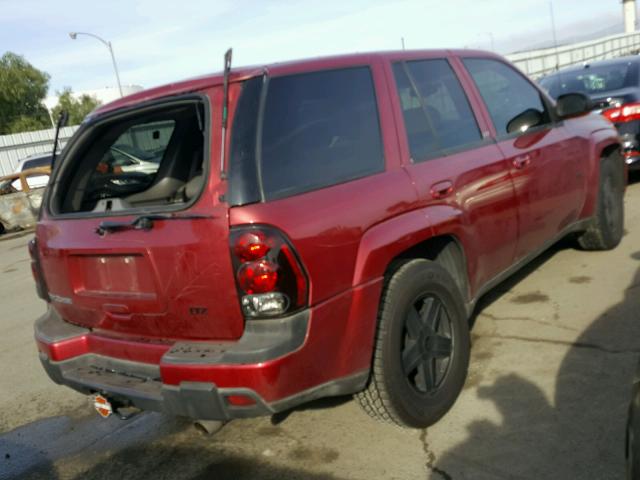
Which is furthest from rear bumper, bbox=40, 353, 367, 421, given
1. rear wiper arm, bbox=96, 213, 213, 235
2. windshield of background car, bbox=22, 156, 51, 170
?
windshield of background car, bbox=22, 156, 51, 170

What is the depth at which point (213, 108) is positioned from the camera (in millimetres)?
2732

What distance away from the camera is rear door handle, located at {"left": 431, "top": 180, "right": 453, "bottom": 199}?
3.32 m

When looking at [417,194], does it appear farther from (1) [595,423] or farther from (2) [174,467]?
(2) [174,467]

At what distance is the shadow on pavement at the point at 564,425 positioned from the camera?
9.20 ft

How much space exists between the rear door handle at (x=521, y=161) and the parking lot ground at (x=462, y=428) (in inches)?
43.2

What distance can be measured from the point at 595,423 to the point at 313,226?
169 centimetres

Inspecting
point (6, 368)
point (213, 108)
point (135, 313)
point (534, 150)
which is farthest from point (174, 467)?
point (534, 150)

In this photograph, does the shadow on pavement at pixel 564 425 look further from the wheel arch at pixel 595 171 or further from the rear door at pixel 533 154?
the wheel arch at pixel 595 171

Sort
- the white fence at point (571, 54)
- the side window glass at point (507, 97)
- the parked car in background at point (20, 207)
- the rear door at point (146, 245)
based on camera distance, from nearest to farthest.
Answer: the rear door at point (146, 245)
the side window glass at point (507, 97)
the parked car in background at point (20, 207)
the white fence at point (571, 54)

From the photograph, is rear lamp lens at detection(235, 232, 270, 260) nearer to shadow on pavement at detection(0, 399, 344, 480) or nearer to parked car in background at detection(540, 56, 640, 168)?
shadow on pavement at detection(0, 399, 344, 480)

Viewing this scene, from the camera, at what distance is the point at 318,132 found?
9.55 ft

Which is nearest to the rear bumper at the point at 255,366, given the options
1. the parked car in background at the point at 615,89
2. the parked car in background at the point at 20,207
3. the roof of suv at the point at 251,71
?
the roof of suv at the point at 251,71

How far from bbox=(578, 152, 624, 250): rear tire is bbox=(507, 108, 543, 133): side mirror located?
3.90ft

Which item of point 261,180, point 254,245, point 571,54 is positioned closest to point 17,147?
point 571,54
